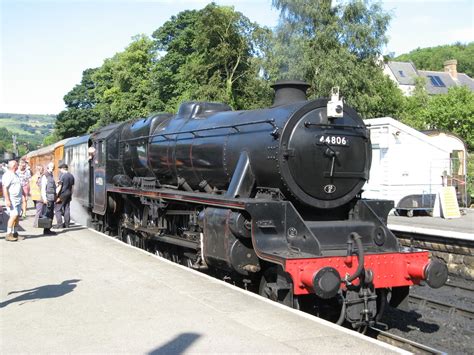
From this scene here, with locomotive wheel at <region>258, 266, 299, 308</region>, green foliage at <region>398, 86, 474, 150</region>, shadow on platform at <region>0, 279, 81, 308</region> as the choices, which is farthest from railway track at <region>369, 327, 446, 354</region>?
green foliage at <region>398, 86, 474, 150</region>

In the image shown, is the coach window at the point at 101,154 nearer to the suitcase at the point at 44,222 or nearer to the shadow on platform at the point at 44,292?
the suitcase at the point at 44,222

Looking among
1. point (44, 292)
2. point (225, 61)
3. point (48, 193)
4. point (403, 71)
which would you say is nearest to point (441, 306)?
point (44, 292)

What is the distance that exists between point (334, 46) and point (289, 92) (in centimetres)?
2101

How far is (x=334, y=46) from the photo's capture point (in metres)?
27.0

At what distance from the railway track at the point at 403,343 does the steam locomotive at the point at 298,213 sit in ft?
0.81

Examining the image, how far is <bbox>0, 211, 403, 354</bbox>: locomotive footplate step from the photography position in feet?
15.0

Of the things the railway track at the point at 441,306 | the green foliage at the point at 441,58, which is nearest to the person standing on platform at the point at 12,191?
the railway track at the point at 441,306

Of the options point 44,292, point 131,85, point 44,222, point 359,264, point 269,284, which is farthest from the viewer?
point 131,85

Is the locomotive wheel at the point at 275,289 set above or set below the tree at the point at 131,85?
below

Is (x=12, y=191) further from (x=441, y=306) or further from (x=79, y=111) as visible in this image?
(x=79, y=111)

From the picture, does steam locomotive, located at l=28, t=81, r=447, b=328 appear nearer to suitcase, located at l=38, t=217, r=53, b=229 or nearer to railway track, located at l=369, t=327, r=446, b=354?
railway track, located at l=369, t=327, r=446, b=354

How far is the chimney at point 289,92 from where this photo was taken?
731cm

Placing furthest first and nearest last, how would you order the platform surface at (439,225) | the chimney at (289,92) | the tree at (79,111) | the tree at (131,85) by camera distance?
the tree at (79,111), the tree at (131,85), the platform surface at (439,225), the chimney at (289,92)

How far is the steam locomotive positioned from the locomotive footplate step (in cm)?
50
